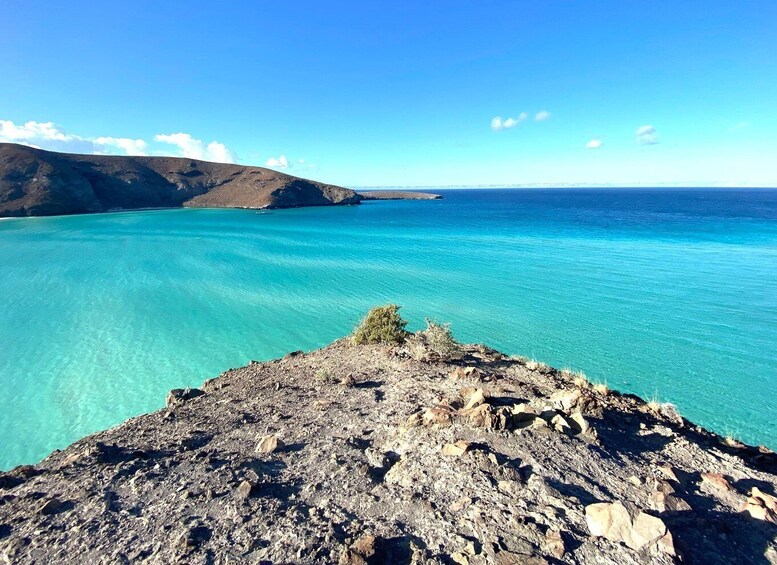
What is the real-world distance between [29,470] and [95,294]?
18.3 meters

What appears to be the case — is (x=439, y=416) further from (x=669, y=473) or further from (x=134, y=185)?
(x=134, y=185)

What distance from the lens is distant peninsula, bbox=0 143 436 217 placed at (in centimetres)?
7050

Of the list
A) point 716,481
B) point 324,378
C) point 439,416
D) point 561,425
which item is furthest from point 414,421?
point 716,481

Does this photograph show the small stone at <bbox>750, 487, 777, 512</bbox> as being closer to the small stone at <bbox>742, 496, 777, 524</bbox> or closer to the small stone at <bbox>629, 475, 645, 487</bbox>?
the small stone at <bbox>742, 496, 777, 524</bbox>

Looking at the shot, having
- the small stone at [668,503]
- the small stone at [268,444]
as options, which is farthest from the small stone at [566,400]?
the small stone at [268,444]

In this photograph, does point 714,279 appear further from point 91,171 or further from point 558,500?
point 91,171

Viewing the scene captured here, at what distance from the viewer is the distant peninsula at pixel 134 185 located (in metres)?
70.5

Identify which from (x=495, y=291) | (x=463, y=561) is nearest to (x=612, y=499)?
(x=463, y=561)

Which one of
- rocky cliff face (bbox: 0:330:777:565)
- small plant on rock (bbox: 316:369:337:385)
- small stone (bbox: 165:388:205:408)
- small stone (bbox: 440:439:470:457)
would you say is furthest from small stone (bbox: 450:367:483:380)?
small stone (bbox: 165:388:205:408)

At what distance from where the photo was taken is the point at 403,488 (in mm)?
4148

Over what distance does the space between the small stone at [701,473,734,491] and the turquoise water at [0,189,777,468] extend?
5164mm

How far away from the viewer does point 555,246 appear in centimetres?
3309

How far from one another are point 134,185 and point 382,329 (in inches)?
4111

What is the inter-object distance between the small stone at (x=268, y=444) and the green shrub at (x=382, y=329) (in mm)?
5153
